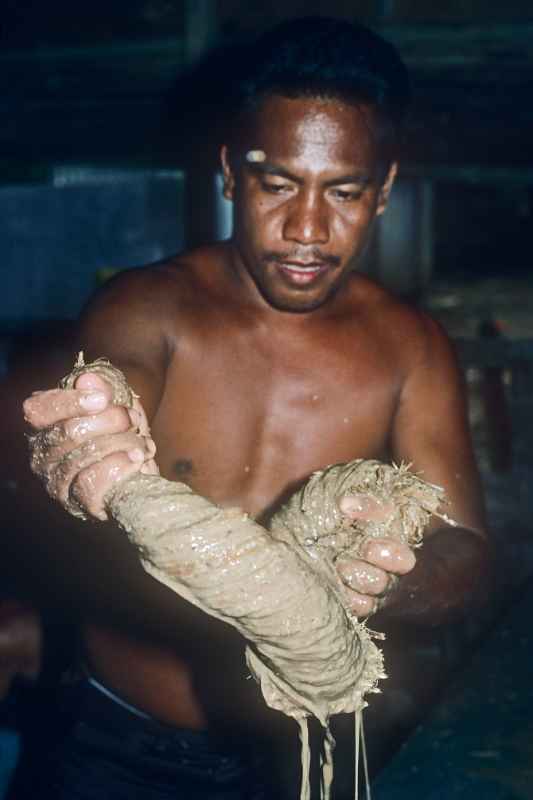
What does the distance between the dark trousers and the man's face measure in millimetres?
1180

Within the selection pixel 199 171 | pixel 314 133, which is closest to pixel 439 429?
pixel 314 133

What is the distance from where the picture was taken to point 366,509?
177 centimetres

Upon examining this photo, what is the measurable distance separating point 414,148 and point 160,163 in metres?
1.91

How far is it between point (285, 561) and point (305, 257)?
1005 mm

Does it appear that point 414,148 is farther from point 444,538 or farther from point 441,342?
point 444,538

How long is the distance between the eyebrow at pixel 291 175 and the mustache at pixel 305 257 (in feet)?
0.56

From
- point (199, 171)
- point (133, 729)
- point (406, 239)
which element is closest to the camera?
point (133, 729)

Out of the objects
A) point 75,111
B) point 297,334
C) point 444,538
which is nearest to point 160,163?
point 75,111

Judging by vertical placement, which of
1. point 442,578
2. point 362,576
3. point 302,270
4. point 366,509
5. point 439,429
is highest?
point 302,270

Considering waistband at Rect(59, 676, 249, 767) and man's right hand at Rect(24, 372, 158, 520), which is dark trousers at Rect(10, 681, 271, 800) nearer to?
waistband at Rect(59, 676, 249, 767)

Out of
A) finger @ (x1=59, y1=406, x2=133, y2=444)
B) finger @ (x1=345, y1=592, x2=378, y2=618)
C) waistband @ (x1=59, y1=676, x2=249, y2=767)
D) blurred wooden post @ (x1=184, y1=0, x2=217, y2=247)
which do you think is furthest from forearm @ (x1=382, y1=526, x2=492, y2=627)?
blurred wooden post @ (x1=184, y1=0, x2=217, y2=247)

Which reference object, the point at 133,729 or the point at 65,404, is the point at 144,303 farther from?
the point at 133,729

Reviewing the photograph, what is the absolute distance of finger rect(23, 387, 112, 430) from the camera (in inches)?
59.8

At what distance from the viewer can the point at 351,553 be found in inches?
69.7
